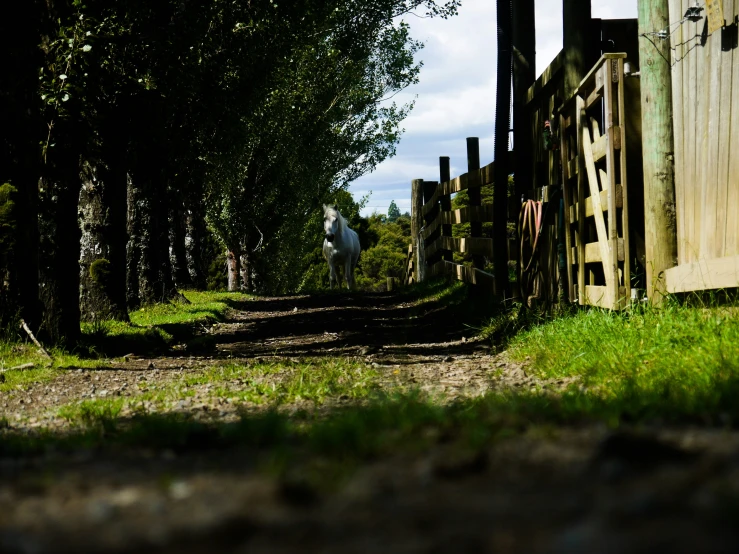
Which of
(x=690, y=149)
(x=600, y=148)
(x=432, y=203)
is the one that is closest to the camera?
(x=690, y=149)

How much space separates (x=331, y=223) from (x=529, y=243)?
50.5 ft

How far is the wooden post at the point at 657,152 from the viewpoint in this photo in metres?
7.20

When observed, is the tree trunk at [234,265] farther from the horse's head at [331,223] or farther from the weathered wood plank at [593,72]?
the weathered wood plank at [593,72]

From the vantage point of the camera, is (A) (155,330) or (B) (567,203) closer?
(B) (567,203)

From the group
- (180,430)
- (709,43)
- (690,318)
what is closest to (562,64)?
(709,43)

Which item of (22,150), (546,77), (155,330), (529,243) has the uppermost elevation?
(546,77)

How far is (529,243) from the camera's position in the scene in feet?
35.0

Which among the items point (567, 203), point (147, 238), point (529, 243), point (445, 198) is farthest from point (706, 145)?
point (147, 238)

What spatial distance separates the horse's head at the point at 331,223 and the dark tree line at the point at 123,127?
10.4ft

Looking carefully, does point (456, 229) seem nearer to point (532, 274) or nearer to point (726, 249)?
point (532, 274)

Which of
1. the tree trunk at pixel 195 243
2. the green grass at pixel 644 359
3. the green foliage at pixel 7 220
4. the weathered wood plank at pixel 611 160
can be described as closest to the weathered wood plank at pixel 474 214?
the green grass at pixel 644 359

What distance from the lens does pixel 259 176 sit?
3078cm

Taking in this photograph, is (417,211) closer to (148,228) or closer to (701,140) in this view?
(148,228)

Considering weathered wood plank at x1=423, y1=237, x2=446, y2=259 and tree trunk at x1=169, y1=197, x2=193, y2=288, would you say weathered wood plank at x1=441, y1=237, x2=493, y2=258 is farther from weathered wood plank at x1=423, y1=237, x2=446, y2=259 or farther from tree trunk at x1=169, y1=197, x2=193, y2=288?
tree trunk at x1=169, y1=197, x2=193, y2=288
